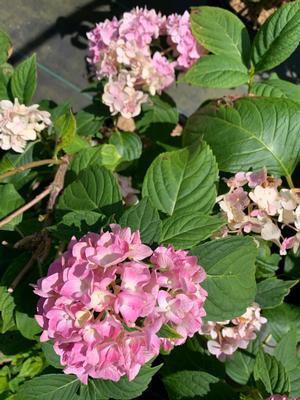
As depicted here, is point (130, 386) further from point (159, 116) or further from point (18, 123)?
point (159, 116)

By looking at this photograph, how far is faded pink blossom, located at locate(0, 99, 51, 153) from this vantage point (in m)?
1.06

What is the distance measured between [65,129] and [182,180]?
27cm

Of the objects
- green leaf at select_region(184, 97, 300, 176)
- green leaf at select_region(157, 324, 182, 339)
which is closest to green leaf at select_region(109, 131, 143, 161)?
green leaf at select_region(184, 97, 300, 176)

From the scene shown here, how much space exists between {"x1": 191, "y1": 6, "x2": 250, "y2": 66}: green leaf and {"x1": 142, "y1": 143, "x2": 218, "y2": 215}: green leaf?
29 cm

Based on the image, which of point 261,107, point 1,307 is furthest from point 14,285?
point 261,107

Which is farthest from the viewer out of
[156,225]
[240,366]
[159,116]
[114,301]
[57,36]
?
[57,36]

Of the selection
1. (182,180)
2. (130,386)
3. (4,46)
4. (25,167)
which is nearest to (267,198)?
(182,180)

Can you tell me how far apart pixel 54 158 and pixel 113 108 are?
0.60 feet

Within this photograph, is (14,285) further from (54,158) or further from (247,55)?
(247,55)

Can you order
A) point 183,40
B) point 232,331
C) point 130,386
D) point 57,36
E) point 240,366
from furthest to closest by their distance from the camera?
point 57,36 < point 183,40 < point 240,366 < point 232,331 < point 130,386

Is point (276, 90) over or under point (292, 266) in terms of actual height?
over

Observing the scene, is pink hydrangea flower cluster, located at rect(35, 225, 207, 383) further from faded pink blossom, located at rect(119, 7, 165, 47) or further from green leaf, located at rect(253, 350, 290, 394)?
faded pink blossom, located at rect(119, 7, 165, 47)

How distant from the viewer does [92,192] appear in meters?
0.91

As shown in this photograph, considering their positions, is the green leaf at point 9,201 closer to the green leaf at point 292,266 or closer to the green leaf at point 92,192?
the green leaf at point 92,192
